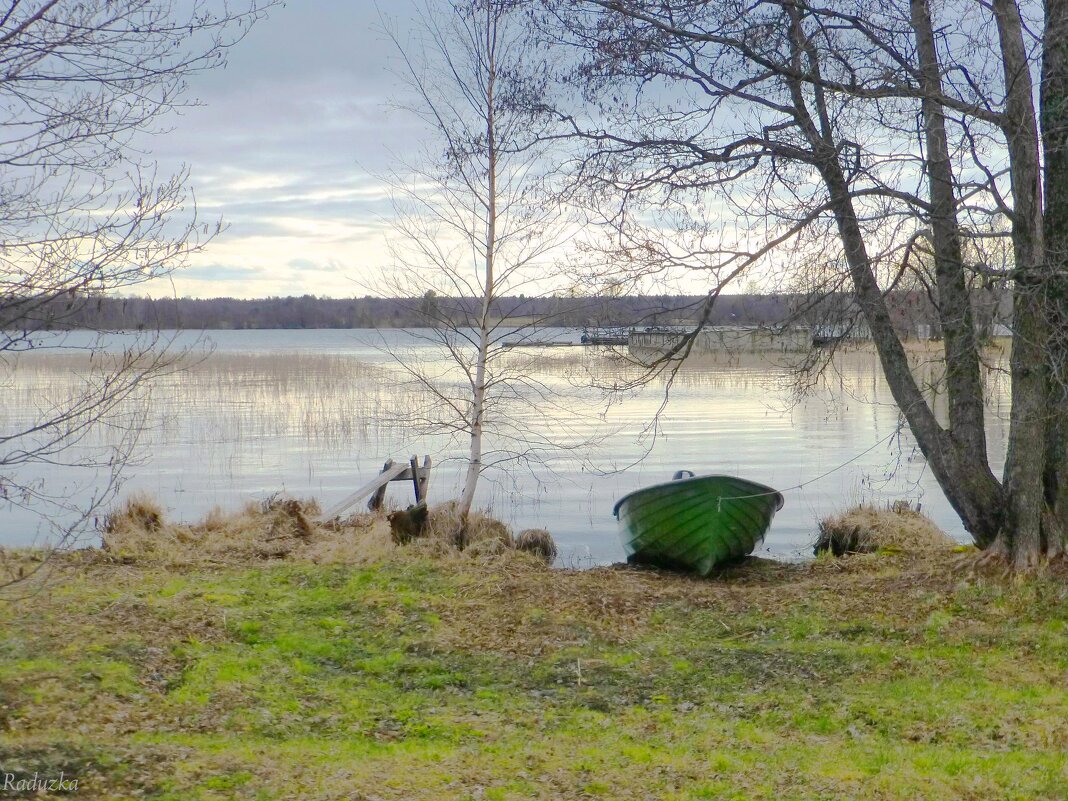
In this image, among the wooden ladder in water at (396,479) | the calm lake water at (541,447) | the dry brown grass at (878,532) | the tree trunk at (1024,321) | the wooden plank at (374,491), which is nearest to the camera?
the tree trunk at (1024,321)

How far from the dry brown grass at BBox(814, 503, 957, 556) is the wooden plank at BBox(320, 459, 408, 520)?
613 centimetres

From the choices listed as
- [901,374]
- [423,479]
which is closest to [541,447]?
[423,479]

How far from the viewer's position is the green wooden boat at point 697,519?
11680 millimetres

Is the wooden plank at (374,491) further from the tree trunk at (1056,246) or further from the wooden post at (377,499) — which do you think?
the tree trunk at (1056,246)

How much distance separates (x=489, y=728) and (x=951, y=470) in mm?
5361

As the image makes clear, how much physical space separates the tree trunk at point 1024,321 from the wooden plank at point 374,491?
8.01m

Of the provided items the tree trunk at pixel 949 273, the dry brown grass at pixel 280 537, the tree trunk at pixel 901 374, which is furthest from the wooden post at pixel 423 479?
the tree trunk at pixel 949 273

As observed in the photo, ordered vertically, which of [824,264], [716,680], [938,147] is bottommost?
[716,680]

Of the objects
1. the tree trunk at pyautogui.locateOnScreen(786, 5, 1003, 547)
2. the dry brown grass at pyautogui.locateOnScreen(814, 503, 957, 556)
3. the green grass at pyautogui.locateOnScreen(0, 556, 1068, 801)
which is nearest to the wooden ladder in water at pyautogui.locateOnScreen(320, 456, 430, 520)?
the green grass at pyautogui.locateOnScreen(0, 556, 1068, 801)

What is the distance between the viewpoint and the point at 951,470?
9281 millimetres

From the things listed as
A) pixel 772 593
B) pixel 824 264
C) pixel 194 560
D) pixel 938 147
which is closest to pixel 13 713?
pixel 194 560

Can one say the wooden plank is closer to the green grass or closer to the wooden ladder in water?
the wooden ladder in water

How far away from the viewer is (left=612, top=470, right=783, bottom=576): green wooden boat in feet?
38.3

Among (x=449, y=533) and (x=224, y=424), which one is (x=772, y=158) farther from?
(x=224, y=424)
